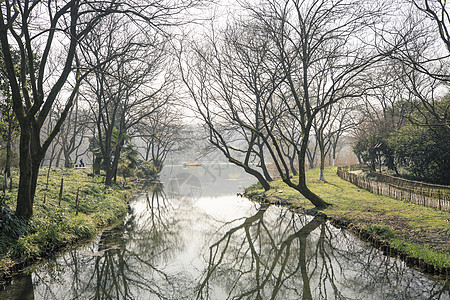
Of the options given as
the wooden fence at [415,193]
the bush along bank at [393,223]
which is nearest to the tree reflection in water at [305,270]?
the bush along bank at [393,223]

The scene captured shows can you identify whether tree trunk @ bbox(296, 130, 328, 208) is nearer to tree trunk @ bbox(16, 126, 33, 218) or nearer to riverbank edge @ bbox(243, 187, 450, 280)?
riverbank edge @ bbox(243, 187, 450, 280)

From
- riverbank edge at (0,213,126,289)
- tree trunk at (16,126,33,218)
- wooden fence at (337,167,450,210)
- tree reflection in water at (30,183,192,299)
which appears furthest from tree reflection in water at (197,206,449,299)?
tree trunk at (16,126,33,218)

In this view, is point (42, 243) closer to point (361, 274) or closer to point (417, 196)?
point (361, 274)

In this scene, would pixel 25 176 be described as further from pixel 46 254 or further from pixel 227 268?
pixel 227 268

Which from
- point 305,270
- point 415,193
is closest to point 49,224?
point 305,270

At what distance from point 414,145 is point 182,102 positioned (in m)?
14.8

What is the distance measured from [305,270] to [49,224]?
22.4ft

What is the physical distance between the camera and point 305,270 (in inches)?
295

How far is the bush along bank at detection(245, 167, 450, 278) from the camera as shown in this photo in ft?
24.0

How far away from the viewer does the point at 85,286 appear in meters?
6.45

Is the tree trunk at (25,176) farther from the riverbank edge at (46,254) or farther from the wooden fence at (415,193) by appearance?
the wooden fence at (415,193)

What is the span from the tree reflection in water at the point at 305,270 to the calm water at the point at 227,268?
0.07 ft

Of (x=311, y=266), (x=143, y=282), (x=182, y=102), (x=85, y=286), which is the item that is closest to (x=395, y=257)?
(x=311, y=266)

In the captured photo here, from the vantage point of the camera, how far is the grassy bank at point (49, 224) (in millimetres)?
6963
